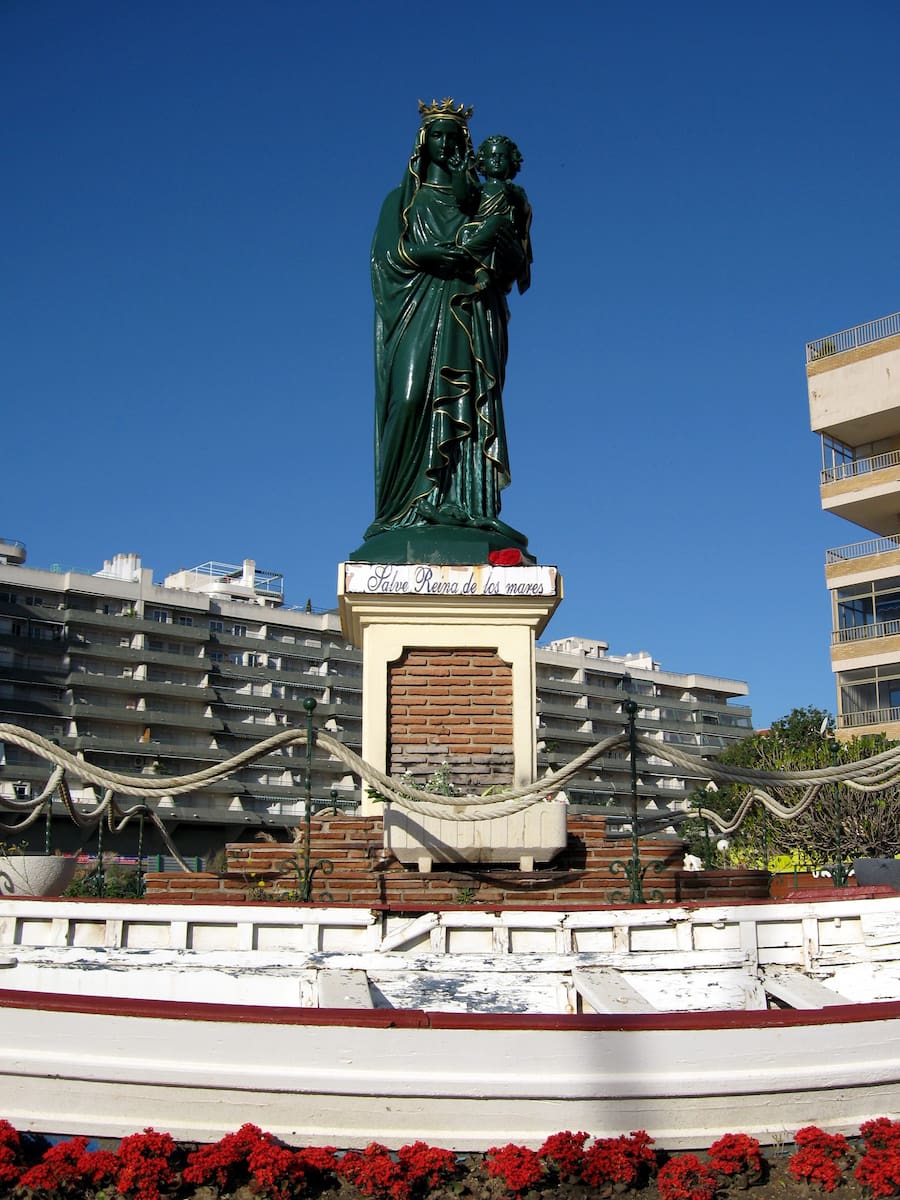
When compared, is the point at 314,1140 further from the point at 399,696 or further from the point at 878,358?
the point at 878,358

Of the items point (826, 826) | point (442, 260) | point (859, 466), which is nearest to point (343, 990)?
point (442, 260)

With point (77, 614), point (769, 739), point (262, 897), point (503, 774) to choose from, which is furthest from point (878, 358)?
point (77, 614)

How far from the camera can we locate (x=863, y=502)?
36.9 m

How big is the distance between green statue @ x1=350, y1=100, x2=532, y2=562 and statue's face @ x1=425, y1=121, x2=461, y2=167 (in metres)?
0.01

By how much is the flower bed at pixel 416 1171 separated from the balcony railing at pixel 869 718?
32.1 m

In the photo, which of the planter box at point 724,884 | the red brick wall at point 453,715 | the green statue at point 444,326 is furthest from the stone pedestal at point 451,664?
the planter box at point 724,884

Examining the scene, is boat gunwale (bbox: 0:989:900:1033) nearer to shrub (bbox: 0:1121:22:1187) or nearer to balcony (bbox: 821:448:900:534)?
shrub (bbox: 0:1121:22:1187)

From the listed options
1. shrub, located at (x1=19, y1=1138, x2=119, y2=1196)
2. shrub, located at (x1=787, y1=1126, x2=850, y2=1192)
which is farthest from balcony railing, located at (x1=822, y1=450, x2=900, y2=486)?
shrub, located at (x1=19, y1=1138, x2=119, y2=1196)

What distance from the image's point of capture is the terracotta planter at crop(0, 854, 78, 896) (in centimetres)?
909

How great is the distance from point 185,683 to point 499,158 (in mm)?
70731

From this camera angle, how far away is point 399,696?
11.8 m

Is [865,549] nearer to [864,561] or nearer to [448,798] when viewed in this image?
[864,561]

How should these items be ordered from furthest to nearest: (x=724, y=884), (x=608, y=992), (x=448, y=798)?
(x=724, y=884) < (x=448, y=798) < (x=608, y=992)

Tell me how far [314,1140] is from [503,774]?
23.4ft
